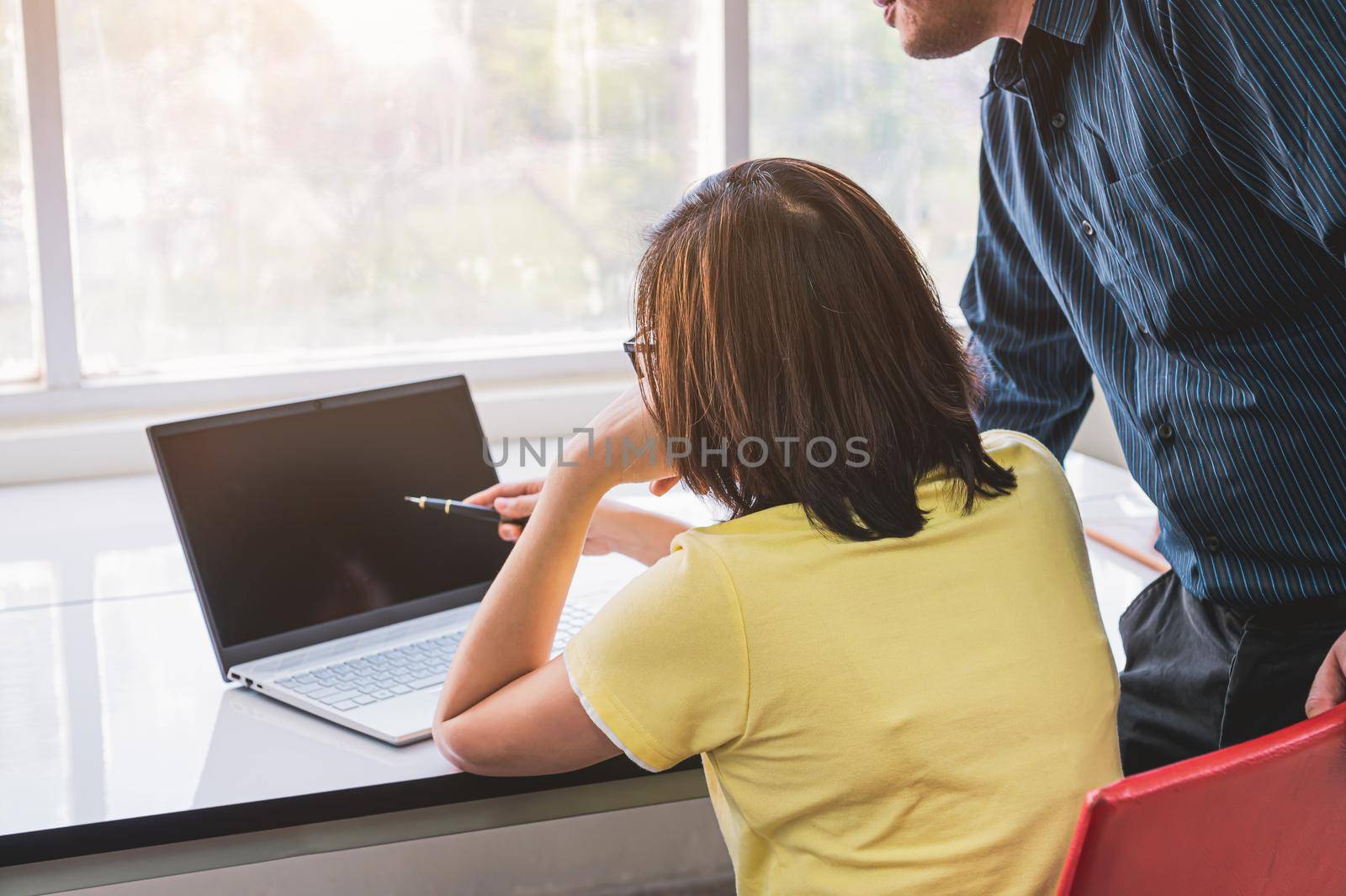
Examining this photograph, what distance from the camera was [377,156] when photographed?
2.23m

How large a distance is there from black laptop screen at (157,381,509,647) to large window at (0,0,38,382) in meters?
1.04

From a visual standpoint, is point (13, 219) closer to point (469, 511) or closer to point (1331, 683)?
point (469, 511)

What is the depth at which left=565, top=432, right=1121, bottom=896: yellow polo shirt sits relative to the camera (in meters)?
0.82

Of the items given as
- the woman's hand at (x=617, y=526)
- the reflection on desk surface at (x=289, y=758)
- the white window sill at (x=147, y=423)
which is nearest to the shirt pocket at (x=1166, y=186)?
the woman's hand at (x=617, y=526)

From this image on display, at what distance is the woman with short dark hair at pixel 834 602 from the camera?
824 mm

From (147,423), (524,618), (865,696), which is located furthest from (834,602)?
(147,423)

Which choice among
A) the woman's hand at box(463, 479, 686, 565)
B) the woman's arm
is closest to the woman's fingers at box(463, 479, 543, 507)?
the woman's hand at box(463, 479, 686, 565)

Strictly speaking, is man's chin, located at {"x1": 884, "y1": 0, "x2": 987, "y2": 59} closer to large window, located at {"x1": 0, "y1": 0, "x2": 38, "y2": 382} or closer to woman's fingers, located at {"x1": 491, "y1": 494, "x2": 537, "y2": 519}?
woman's fingers, located at {"x1": 491, "y1": 494, "x2": 537, "y2": 519}

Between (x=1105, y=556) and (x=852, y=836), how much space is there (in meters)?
0.87

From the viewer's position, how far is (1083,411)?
4.91ft

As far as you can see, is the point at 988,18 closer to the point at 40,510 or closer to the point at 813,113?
the point at 813,113

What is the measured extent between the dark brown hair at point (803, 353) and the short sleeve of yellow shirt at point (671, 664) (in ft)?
0.29

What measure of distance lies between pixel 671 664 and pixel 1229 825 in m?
0.34

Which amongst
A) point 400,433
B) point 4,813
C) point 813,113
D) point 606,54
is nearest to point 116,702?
point 4,813
